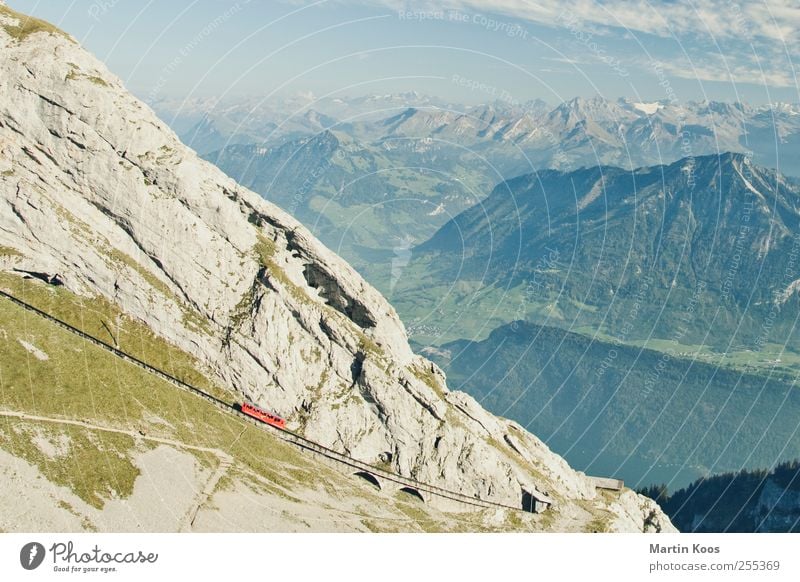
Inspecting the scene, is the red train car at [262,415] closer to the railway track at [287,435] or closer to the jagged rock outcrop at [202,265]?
the railway track at [287,435]

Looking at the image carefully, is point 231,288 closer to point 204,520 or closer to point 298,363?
point 298,363

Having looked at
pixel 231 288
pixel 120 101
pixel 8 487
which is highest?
pixel 120 101

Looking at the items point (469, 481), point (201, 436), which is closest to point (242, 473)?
point (201, 436)

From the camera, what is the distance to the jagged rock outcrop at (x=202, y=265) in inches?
5005

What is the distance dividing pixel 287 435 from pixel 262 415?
237 inches

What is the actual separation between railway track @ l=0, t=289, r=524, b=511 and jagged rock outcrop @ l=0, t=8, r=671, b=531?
5.67ft

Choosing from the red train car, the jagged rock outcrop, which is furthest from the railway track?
the jagged rock outcrop

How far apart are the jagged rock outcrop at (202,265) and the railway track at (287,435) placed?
5.67 feet

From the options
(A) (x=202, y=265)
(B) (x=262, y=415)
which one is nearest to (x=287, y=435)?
(B) (x=262, y=415)

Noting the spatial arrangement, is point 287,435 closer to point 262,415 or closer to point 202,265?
point 262,415

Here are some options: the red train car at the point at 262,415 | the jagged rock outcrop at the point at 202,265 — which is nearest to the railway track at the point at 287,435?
the red train car at the point at 262,415

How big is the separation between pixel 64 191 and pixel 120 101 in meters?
22.4

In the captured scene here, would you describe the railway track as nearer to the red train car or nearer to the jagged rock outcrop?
the red train car
